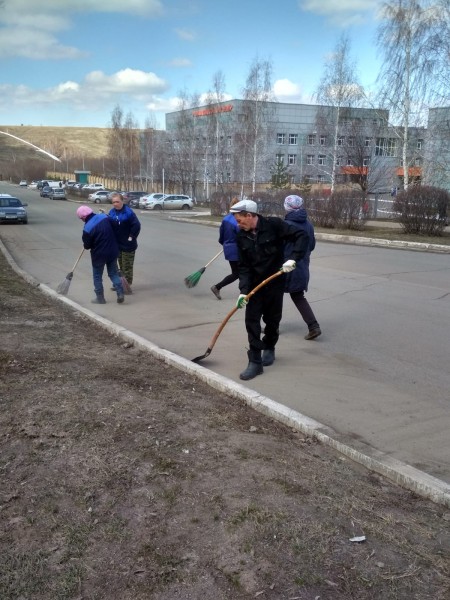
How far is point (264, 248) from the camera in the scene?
5000 mm

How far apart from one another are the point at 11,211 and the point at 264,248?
24.1 metres

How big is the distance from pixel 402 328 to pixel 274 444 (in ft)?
13.2

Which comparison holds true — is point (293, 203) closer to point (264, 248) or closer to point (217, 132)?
point (264, 248)

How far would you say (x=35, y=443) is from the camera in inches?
134

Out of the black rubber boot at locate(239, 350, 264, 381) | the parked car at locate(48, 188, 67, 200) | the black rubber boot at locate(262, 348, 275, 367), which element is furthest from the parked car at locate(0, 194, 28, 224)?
the parked car at locate(48, 188, 67, 200)

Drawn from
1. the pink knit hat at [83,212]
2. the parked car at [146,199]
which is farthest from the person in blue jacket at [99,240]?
the parked car at [146,199]

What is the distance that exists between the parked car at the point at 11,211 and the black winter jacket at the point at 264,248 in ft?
77.9

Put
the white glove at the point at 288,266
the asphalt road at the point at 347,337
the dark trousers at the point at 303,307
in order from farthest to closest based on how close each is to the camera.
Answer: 1. the dark trousers at the point at 303,307
2. the white glove at the point at 288,266
3. the asphalt road at the point at 347,337

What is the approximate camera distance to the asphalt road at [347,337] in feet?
13.5

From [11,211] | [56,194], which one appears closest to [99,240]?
[11,211]

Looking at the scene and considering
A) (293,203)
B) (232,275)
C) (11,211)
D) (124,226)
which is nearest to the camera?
(293,203)

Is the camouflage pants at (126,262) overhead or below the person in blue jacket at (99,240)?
below

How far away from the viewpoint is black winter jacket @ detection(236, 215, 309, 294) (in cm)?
497

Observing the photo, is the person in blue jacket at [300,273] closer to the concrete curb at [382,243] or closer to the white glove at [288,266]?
the white glove at [288,266]
